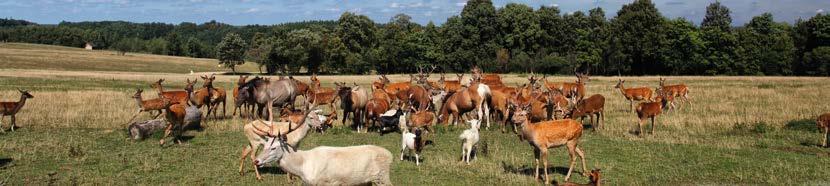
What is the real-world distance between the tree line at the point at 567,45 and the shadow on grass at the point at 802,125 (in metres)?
56.4

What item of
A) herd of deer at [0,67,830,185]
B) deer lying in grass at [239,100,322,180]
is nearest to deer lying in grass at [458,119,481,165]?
herd of deer at [0,67,830,185]

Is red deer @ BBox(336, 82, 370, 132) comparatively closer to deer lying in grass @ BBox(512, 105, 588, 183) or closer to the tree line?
deer lying in grass @ BBox(512, 105, 588, 183)

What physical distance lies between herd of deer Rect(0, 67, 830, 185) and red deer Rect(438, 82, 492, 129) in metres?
0.03

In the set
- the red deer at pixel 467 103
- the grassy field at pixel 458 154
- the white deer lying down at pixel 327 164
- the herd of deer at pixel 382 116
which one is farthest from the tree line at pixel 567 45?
the white deer lying down at pixel 327 164

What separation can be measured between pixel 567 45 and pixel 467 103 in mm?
→ 64856

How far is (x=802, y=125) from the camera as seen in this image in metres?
19.4

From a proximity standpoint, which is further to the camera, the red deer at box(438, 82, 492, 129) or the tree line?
the tree line

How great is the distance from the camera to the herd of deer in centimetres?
A: 890

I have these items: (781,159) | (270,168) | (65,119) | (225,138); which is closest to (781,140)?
(781,159)

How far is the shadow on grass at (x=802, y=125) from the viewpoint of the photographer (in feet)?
62.3

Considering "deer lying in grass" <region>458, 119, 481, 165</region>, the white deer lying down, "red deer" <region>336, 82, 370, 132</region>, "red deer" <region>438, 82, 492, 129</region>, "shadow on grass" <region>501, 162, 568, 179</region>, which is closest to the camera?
the white deer lying down

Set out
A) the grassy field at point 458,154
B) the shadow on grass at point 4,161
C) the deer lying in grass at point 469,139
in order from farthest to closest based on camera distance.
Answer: the deer lying in grass at point 469,139 → the shadow on grass at point 4,161 → the grassy field at point 458,154

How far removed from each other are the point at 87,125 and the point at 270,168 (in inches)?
401

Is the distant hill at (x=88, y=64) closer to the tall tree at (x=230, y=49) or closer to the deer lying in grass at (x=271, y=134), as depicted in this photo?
the tall tree at (x=230, y=49)
